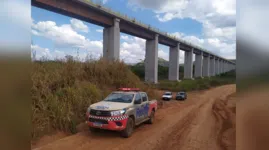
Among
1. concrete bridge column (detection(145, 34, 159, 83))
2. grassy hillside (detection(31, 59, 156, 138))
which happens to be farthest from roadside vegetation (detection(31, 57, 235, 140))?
concrete bridge column (detection(145, 34, 159, 83))

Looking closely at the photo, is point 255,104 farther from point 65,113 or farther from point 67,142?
point 65,113

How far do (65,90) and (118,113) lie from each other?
3947 millimetres

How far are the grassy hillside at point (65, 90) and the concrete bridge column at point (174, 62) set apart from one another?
40.8 metres

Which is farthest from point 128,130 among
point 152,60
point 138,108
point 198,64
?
point 198,64

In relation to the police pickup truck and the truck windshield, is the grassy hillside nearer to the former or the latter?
the police pickup truck

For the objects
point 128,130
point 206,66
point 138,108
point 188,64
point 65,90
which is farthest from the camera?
point 206,66

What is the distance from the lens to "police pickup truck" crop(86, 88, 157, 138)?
859 cm

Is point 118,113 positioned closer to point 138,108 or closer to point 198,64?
point 138,108

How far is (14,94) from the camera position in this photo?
1223 millimetres

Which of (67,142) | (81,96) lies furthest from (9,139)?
(81,96)

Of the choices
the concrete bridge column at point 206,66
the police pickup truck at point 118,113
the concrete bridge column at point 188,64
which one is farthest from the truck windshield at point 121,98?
the concrete bridge column at point 206,66

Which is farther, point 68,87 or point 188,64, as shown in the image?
point 188,64

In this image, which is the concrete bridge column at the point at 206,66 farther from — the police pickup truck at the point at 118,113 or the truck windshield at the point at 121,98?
the truck windshield at the point at 121,98

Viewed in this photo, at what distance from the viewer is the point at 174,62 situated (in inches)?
2237
